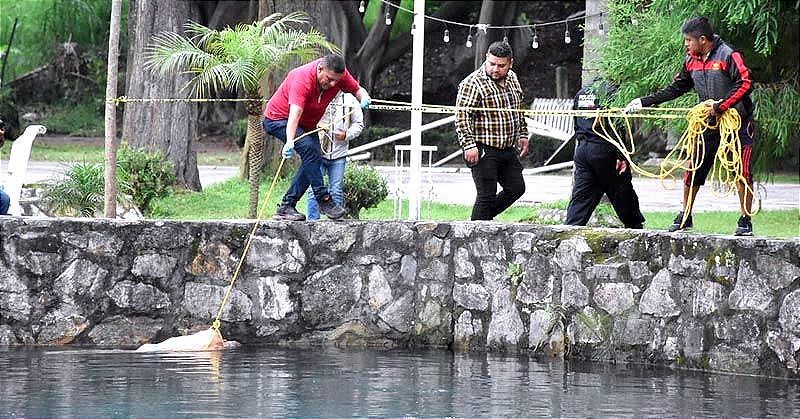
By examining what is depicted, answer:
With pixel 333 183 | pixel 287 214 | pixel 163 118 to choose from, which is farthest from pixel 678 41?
pixel 163 118

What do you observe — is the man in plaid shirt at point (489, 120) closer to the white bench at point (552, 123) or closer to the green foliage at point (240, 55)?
the green foliage at point (240, 55)

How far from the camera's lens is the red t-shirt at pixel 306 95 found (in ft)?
34.5

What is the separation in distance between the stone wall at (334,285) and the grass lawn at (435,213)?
319 centimetres

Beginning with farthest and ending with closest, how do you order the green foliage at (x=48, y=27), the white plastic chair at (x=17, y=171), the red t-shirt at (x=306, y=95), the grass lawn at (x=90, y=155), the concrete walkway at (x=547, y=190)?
the green foliage at (x=48, y=27), the grass lawn at (x=90, y=155), the concrete walkway at (x=547, y=190), the white plastic chair at (x=17, y=171), the red t-shirt at (x=306, y=95)

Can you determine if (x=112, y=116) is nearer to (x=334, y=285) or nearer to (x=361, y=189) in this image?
(x=334, y=285)

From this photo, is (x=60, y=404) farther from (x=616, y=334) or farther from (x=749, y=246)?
(x=749, y=246)

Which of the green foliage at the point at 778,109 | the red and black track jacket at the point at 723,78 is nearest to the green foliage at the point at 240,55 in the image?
the red and black track jacket at the point at 723,78

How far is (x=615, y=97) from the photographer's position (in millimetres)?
12969

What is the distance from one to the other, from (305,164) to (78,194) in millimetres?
3285

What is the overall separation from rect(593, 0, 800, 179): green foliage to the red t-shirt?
3.21 m

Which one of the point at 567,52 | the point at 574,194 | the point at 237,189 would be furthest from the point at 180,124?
the point at 567,52

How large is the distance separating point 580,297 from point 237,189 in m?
8.51

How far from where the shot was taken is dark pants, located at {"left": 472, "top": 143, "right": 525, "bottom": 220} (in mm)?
10867

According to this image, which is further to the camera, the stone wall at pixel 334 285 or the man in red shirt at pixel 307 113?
the man in red shirt at pixel 307 113
